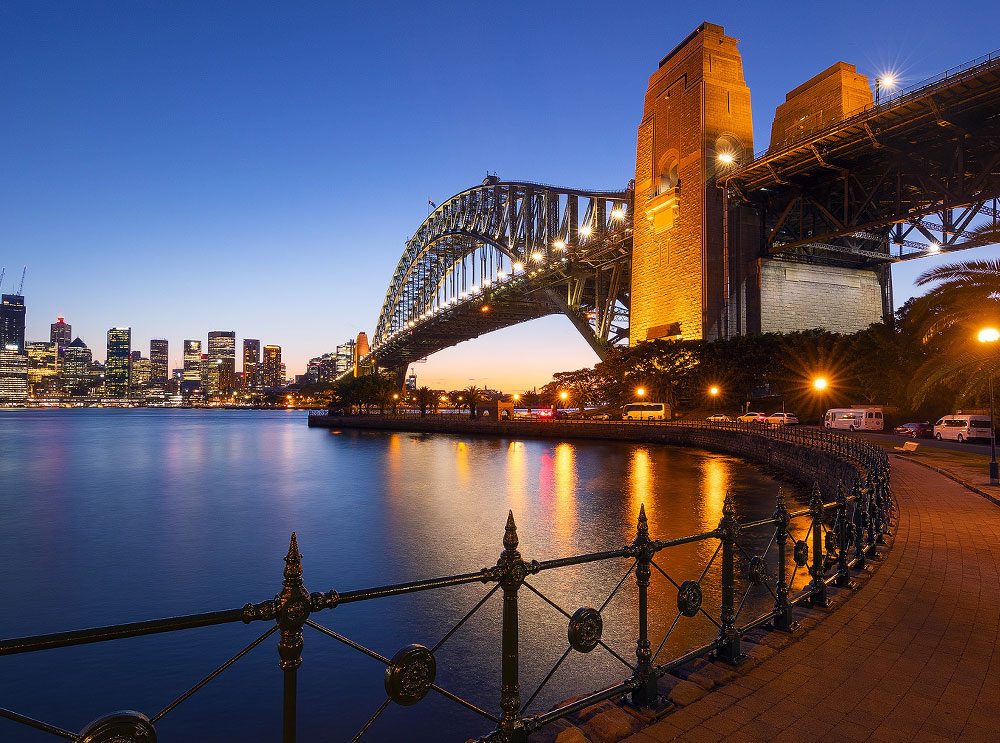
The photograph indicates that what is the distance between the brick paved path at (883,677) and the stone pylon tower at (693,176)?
44.3 metres

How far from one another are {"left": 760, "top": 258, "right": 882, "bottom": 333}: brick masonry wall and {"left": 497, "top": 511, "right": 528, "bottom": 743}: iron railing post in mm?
51277

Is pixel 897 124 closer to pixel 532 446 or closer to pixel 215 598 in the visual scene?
pixel 532 446

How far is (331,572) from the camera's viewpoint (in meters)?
17.5

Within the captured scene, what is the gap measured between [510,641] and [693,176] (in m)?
54.2

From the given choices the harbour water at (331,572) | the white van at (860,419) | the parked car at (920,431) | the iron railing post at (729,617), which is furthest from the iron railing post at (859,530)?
the white van at (860,419)

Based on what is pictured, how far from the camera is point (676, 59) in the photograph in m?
54.5

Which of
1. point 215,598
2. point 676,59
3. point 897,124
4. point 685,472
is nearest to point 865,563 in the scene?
point 215,598

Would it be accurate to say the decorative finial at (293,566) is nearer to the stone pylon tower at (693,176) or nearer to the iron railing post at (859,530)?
the iron railing post at (859,530)

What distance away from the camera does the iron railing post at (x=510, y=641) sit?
4.11 metres

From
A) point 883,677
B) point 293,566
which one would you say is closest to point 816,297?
point 883,677

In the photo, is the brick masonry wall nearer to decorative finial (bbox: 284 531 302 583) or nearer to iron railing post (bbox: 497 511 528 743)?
iron railing post (bbox: 497 511 528 743)

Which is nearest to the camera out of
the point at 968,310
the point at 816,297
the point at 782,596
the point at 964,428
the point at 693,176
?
the point at 782,596

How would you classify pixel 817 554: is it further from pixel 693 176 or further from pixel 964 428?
pixel 693 176

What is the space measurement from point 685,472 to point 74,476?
41682 millimetres
